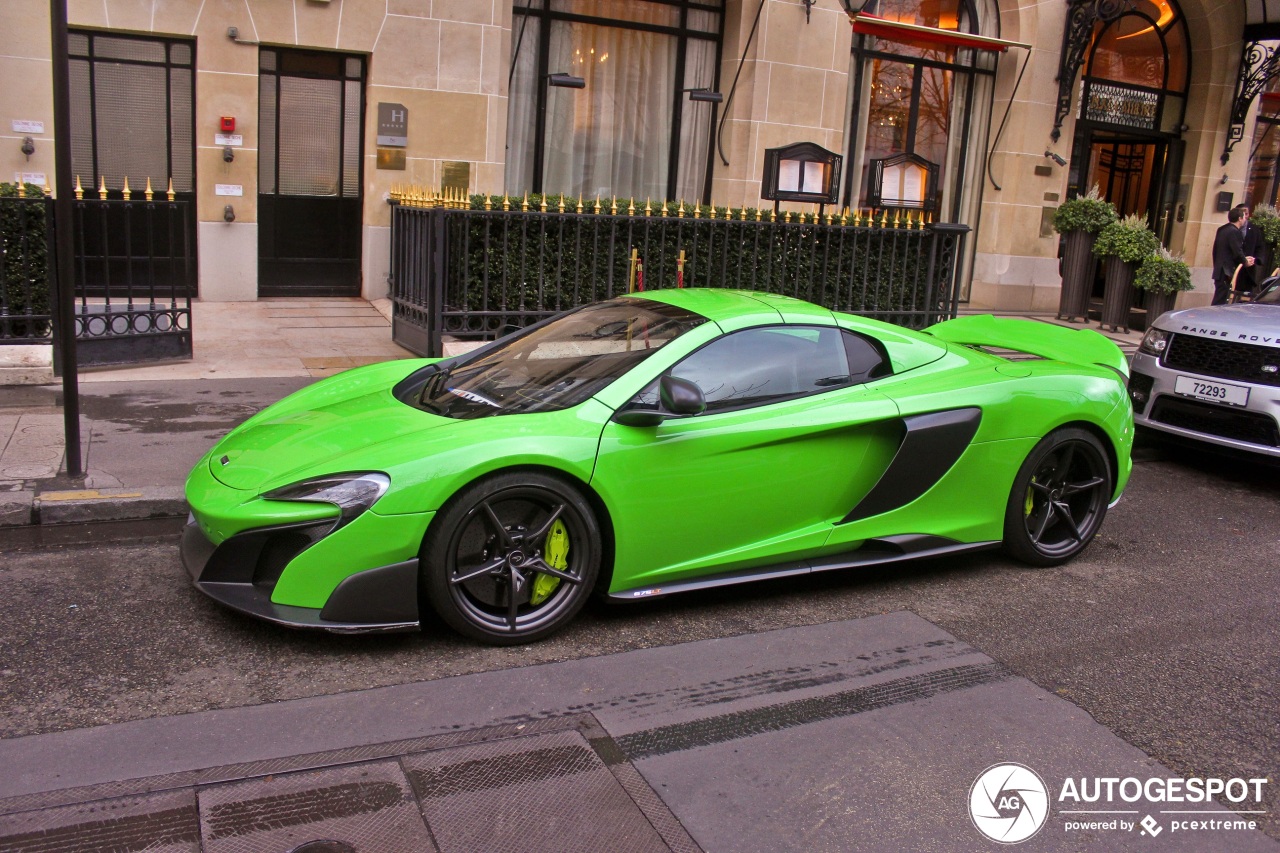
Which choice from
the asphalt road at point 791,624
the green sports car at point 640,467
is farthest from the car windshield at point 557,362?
the asphalt road at point 791,624

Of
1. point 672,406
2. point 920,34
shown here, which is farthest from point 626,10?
point 672,406

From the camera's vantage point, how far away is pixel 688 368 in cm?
495

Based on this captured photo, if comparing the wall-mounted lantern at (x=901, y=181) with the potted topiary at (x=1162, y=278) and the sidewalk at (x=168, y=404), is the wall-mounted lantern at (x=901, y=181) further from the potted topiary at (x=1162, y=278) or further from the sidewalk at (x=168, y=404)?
the sidewalk at (x=168, y=404)

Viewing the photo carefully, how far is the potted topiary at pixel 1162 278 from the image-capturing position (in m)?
14.4

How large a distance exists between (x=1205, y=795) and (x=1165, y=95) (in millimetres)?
18234

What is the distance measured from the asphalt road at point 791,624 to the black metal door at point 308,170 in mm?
7938

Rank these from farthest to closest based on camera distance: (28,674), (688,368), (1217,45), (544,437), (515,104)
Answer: (1217,45), (515,104), (688,368), (544,437), (28,674)

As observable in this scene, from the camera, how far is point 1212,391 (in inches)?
315

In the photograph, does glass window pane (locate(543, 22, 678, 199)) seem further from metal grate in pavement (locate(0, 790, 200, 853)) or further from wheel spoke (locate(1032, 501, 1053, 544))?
metal grate in pavement (locate(0, 790, 200, 853))

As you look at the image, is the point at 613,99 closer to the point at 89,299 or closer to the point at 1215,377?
the point at 89,299

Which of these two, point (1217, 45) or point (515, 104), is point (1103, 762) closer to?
point (515, 104)

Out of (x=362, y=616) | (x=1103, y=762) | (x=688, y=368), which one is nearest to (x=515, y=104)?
(x=688, y=368)

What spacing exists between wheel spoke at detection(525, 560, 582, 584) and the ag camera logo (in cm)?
172

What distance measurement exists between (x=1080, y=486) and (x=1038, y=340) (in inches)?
42.2
